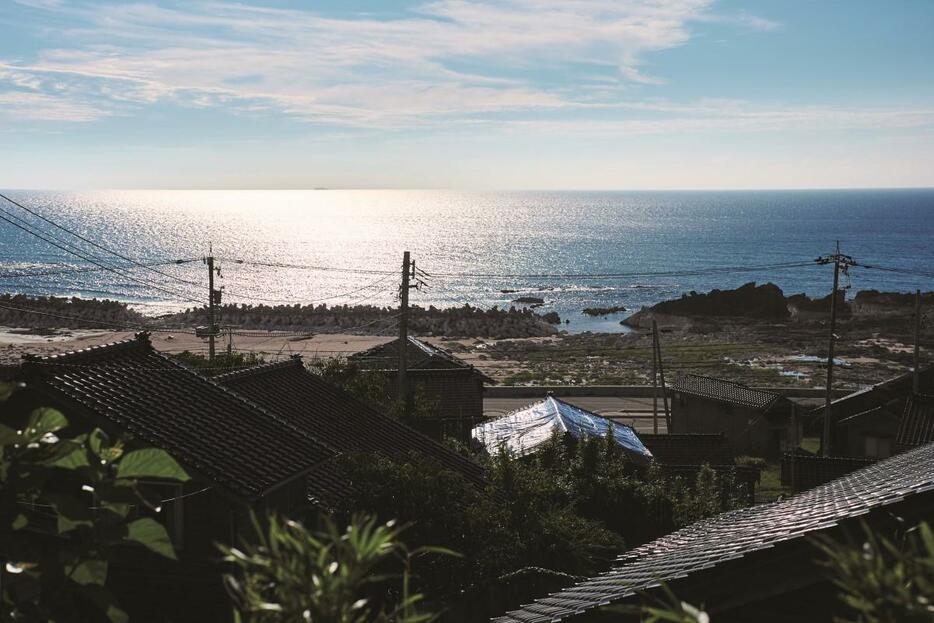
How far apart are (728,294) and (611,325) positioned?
15510 mm

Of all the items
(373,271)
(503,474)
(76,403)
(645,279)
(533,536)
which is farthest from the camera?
(373,271)

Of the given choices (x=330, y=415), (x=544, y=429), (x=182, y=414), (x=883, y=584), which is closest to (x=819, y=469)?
(x=544, y=429)

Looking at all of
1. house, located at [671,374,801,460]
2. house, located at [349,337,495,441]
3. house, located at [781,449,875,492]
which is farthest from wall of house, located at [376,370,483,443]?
house, located at [781,449,875,492]

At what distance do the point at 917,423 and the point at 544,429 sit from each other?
10146mm

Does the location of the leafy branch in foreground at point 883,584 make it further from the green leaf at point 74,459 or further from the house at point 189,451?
the house at point 189,451

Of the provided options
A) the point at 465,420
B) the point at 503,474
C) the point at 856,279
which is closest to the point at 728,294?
the point at 856,279

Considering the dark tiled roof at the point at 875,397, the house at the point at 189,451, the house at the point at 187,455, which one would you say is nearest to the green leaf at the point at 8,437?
the house at the point at 189,451

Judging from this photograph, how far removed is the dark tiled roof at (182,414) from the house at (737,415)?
27304mm

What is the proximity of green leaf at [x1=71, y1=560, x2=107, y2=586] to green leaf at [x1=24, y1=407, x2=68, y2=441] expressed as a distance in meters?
0.46

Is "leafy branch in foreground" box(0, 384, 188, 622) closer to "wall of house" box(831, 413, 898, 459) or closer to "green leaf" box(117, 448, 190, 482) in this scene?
"green leaf" box(117, 448, 190, 482)

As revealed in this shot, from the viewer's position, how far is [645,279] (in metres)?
144

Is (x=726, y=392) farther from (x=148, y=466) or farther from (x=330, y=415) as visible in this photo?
(x=148, y=466)

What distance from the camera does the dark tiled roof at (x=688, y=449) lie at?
1277 inches

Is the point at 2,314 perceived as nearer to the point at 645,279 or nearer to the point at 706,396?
the point at 706,396
